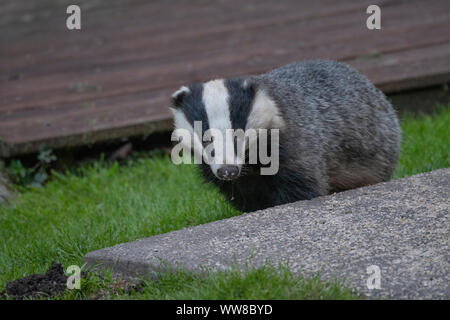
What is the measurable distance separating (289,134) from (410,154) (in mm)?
1736

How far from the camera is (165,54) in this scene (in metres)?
7.70

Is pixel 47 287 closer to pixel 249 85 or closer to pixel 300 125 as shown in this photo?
pixel 249 85

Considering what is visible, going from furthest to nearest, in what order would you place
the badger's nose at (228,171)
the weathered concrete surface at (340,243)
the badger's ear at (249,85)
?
the badger's ear at (249,85) < the badger's nose at (228,171) < the weathered concrete surface at (340,243)

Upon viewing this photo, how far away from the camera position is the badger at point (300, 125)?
13.3ft

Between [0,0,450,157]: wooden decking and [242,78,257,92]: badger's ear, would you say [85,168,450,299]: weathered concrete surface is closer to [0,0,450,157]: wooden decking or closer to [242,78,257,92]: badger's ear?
[242,78,257,92]: badger's ear

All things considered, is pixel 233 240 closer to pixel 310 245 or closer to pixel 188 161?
pixel 310 245

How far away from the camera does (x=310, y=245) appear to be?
11.4 ft

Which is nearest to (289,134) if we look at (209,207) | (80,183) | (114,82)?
(209,207)

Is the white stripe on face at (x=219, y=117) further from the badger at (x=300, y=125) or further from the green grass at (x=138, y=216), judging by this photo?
the green grass at (x=138, y=216)
